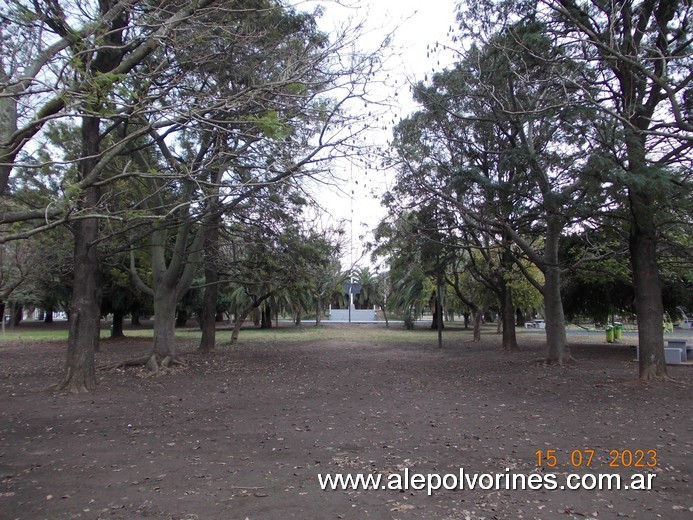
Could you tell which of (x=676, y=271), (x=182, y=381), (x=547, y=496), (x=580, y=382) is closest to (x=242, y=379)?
(x=182, y=381)

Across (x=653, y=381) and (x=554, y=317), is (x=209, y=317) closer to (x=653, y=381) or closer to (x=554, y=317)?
(x=554, y=317)

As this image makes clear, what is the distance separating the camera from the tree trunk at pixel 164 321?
579 inches

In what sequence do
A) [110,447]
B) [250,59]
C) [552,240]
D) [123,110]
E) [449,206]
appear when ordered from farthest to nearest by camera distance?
[449,206]
[552,240]
[250,59]
[123,110]
[110,447]

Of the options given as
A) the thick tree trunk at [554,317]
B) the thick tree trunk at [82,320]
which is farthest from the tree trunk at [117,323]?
the thick tree trunk at [554,317]

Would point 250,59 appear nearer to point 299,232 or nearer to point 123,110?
point 123,110

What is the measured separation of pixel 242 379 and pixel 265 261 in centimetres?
507

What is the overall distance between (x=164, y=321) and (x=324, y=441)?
9570 mm

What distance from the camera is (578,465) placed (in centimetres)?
556

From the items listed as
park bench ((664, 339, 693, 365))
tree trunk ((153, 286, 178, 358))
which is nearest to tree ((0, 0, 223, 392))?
tree trunk ((153, 286, 178, 358))

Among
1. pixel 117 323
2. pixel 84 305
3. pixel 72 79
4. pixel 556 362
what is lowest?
pixel 556 362

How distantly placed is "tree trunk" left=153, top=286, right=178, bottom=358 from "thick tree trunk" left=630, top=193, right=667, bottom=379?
12351mm

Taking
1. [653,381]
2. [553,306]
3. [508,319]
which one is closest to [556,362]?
[553,306]

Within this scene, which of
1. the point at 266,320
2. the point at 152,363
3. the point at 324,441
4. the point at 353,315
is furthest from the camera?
the point at 353,315

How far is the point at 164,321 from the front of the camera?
14703 millimetres
